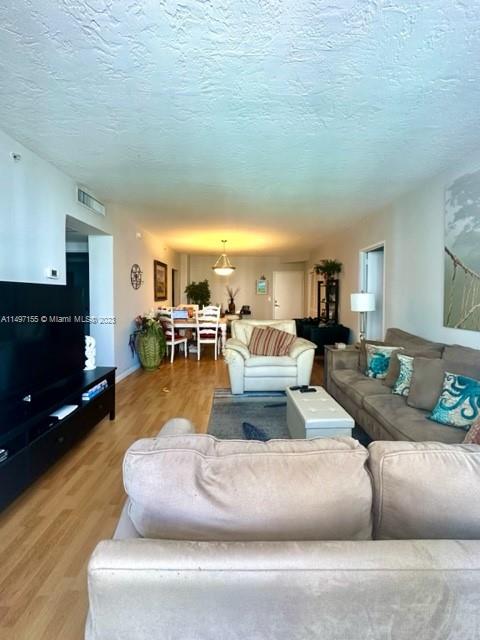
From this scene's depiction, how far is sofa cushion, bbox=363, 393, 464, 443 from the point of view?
2.06m

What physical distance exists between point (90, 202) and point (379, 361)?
11.7 ft

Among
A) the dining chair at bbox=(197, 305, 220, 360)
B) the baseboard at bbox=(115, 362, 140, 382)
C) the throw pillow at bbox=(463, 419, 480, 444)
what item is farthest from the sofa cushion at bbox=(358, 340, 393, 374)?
the dining chair at bbox=(197, 305, 220, 360)

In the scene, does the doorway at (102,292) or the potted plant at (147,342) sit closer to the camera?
the doorway at (102,292)

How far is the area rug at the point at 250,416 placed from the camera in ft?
10.1

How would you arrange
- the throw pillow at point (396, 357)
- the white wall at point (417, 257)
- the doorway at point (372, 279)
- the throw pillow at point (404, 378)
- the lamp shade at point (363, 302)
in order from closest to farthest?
1. the throw pillow at point (404, 378)
2. the throw pillow at point (396, 357)
3. the white wall at point (417, 257)
4. the lamp shade at point (363, 302)
5. the doorway at point (372, 279)

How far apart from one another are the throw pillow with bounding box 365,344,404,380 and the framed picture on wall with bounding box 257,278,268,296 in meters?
7.01

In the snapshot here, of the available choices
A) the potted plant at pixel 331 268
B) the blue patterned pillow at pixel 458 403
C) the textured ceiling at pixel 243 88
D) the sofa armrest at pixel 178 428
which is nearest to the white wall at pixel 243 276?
the potted plant at pixel 331 268

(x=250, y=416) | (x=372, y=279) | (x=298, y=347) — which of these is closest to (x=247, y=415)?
(x=250, y=416)

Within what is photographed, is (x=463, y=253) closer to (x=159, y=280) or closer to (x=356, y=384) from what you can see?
(x=356, y=384)

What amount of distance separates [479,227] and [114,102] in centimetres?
286

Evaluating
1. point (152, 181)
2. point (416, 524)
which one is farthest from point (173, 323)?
point (416, 524)

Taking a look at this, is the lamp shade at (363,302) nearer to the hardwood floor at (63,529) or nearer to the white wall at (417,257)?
the white wall at (417,257)

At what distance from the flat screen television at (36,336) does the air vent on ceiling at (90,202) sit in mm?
1350

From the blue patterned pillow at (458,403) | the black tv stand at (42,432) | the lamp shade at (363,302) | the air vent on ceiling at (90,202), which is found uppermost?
the air vent on ceiling at (90,202)
